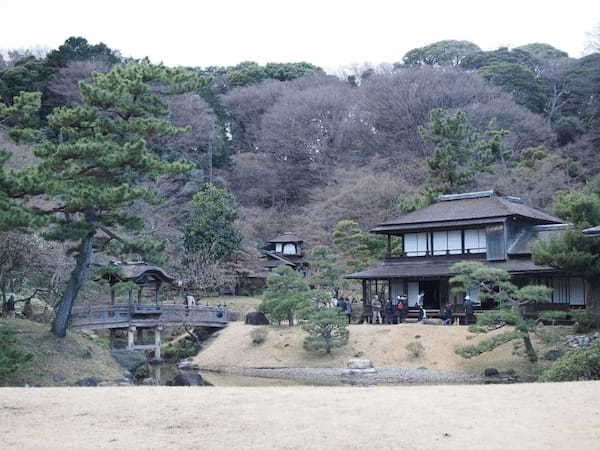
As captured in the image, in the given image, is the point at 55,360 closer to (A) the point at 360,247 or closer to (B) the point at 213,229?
(A) the point at 360,247

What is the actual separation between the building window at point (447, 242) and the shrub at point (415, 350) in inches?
295

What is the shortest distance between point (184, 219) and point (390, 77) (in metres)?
22.0

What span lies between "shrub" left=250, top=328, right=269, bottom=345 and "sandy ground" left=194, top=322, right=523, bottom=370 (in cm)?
20

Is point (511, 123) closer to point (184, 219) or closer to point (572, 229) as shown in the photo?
point (184, 219)

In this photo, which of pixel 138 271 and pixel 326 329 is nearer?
pixel 326 329

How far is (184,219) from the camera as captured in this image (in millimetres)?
48469

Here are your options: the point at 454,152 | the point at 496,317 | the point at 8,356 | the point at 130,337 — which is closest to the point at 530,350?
the point at 496,317

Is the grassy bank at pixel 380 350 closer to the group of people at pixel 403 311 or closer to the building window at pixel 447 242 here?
the group of people at pixel 403 311

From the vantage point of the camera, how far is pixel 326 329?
93.7 feet

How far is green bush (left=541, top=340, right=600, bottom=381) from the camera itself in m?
17.6

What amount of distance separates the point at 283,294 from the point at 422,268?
20.6ft

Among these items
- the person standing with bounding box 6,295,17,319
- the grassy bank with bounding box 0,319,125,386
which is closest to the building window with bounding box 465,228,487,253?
the grassy bank with bounding box 0,319,125,386

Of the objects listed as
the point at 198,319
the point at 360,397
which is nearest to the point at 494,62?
the point at 198,319

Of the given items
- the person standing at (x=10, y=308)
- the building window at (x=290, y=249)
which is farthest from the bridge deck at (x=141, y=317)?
the building window at (x=290, y=249)
